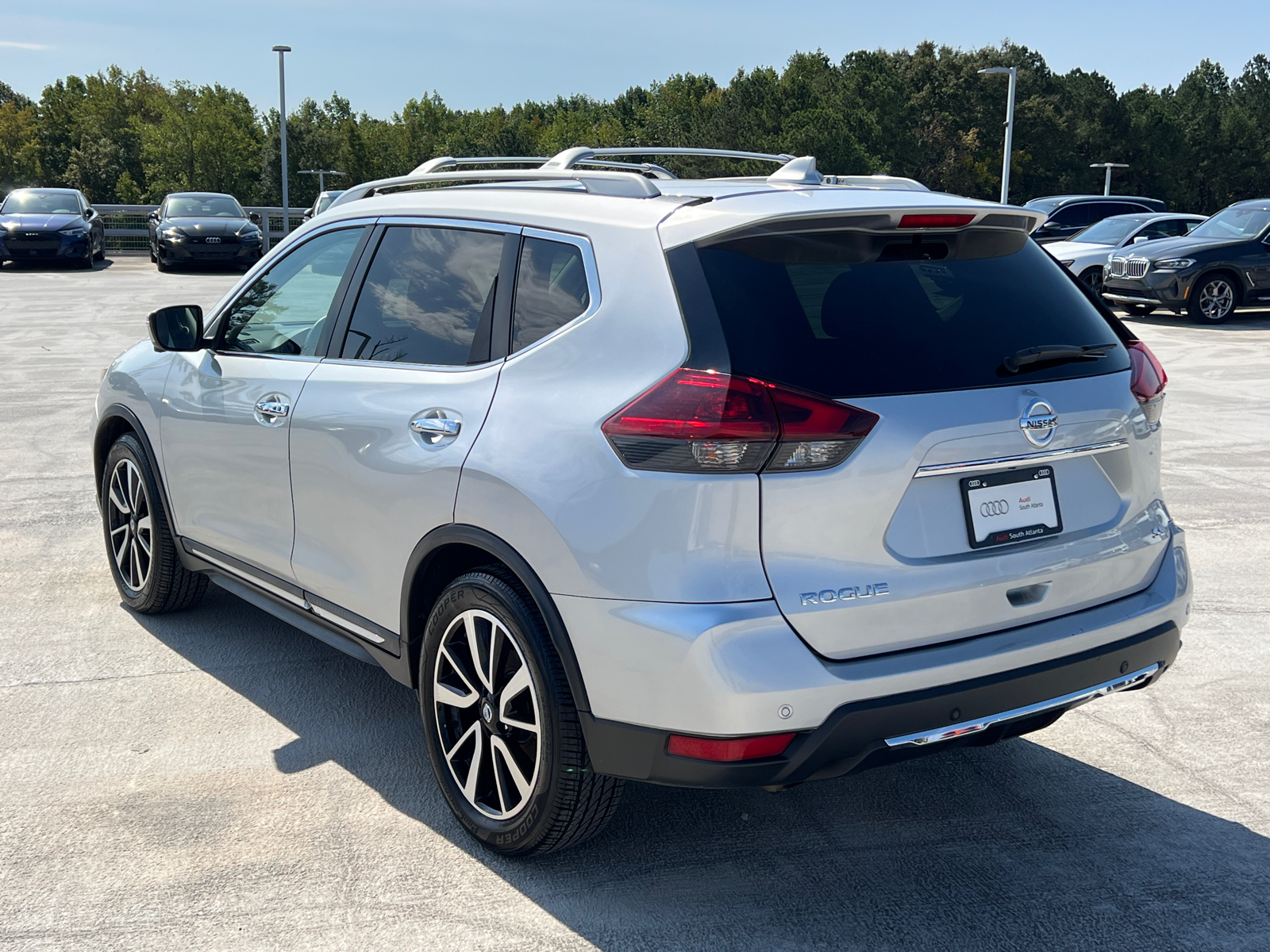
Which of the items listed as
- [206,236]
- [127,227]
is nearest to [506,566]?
[206,236]

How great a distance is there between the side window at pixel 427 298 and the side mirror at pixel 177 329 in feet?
3.47

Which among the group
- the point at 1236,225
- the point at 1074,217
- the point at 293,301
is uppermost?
the point at 1074,217

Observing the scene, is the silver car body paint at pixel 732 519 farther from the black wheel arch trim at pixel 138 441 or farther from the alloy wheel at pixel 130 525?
the alloy wheel at pixel 130 525

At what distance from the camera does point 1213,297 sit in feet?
62.5

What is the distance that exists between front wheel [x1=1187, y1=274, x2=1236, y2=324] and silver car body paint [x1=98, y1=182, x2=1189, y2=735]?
1741cm

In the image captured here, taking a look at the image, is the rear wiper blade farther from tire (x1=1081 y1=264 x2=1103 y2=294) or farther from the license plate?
tire (x1=1081 y1=264 x2=1103 y2=294)

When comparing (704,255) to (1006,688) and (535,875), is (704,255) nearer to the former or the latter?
(1006,688)

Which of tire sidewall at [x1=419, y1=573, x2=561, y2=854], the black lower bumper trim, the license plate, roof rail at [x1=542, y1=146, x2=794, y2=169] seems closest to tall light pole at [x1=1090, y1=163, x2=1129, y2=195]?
roof rail at [x1=542, y1=146, x2=794, y2=169]

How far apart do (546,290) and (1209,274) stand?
60.2ft

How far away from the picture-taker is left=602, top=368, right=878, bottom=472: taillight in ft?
8.85

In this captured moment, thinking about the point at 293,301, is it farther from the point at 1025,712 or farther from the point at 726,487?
the point at 1025,712

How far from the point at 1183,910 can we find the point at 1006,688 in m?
0.76

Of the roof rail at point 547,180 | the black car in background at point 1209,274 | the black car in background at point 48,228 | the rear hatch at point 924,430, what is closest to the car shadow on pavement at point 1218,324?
the black car in background at point 1209,274

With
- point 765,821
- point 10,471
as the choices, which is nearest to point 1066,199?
point 10,471
